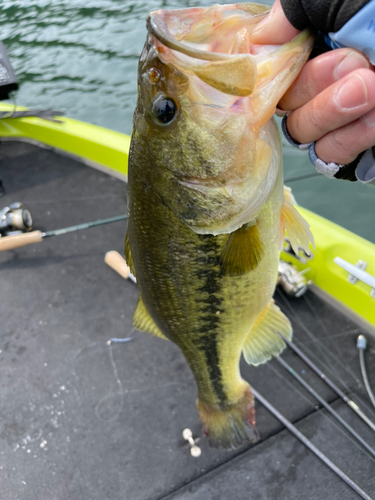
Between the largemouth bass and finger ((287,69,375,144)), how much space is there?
0.31 ft

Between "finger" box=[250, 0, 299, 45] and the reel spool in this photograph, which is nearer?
"finger" box=[250, 0, 299, 45]

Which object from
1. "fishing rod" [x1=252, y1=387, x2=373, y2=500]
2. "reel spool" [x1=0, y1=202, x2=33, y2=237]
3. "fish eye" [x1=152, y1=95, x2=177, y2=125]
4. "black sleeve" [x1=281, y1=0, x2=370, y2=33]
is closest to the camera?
"black sleeve" [x1=281, y1=0, x2=370, y2=33]

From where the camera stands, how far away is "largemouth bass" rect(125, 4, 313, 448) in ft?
3.37

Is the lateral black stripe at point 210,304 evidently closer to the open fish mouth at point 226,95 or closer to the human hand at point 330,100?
the open fish mouth at point 226,95

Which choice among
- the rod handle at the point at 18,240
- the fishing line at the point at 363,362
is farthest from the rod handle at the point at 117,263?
the fishing line at the point at 363,362

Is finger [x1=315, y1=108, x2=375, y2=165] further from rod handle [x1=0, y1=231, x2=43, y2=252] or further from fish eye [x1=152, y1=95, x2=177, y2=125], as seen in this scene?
rod handle [x1=0, y1=231, x2=43, y2=252]

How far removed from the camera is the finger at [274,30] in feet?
3.11

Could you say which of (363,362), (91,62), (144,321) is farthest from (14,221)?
(91,62)

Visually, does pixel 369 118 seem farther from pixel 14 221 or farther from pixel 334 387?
pixel 14 221

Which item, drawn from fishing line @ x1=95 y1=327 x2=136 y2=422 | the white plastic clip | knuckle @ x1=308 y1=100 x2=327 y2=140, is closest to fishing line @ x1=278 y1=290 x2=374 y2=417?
the white plastic clip

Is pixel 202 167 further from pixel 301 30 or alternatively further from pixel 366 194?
pixel 366 194

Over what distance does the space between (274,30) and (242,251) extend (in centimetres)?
70

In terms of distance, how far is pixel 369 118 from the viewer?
3.07ft

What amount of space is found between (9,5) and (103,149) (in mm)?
8220
